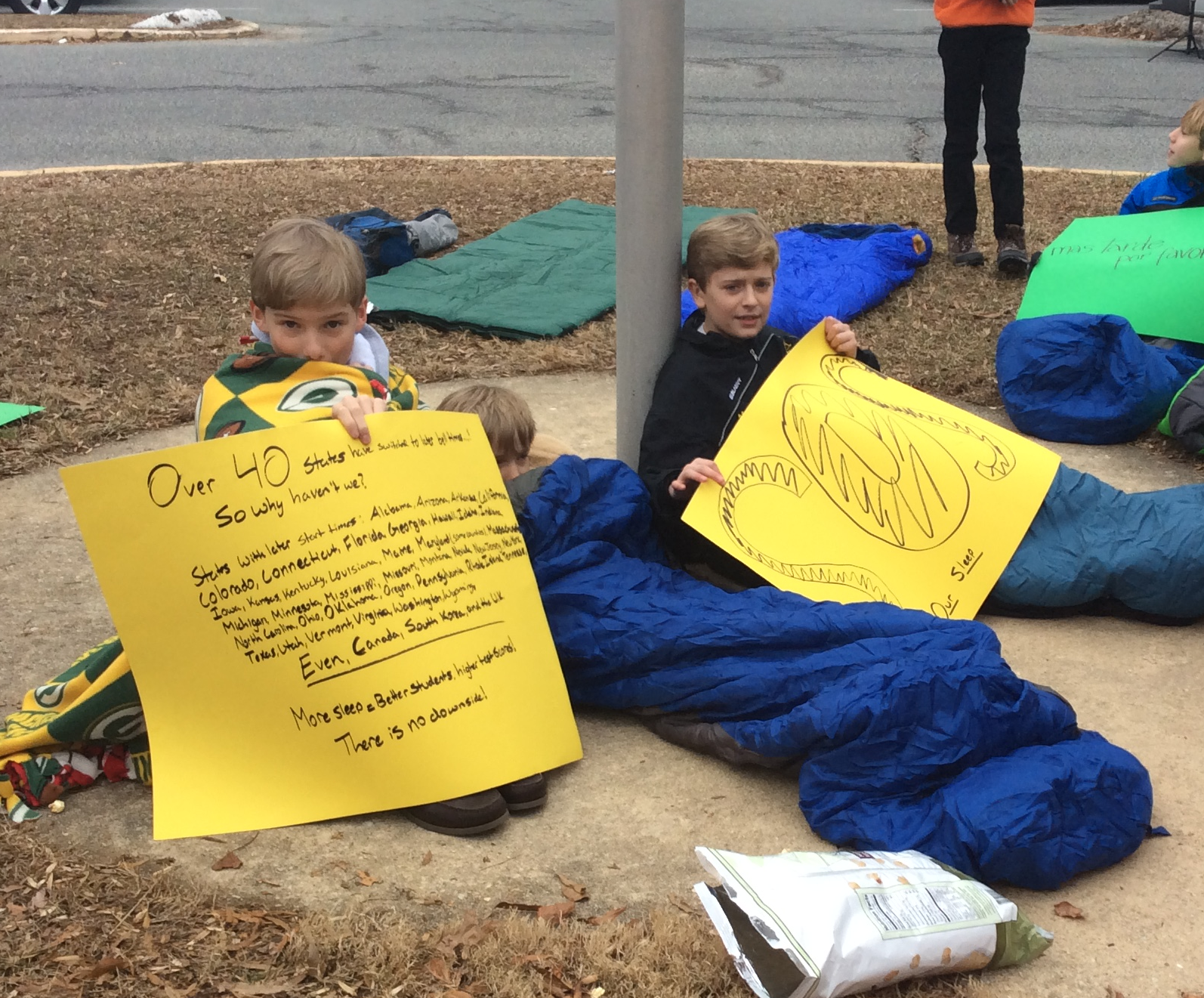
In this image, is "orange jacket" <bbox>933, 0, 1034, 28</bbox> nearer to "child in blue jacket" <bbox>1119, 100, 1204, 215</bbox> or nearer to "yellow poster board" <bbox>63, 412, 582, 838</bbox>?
"child in blue jacket" <bbox>1119, 100, 1204, 215</bbox>

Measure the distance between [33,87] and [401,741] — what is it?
10815 mm

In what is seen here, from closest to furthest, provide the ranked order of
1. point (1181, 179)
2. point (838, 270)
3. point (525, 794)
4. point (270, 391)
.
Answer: point (525, 794), point (270, 391), point (1181, 179), point (838, 270)

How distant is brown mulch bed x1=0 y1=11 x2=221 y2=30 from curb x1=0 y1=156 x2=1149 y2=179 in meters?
7.59

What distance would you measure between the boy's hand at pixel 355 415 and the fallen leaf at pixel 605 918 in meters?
0.98

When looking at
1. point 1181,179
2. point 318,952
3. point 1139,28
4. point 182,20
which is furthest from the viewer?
point 1139,28

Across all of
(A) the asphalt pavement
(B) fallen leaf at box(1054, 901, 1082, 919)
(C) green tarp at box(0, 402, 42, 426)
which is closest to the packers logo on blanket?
(B) fallen leaf at box(1054, 901, 1082, 919)

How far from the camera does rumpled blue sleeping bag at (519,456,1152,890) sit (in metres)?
2.32

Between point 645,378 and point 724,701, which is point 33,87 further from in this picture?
point 724,701

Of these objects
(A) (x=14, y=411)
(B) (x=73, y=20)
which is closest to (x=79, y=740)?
(A) (x=14, y=411)

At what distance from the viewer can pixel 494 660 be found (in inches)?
102

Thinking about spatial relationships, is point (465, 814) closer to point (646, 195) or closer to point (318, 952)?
point (318, 952)

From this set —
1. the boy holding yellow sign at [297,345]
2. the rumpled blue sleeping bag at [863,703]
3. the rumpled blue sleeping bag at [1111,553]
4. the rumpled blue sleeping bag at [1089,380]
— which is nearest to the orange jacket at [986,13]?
the rumpled blue sleeping bag at [1089,380]

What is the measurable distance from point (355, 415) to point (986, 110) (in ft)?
14.3

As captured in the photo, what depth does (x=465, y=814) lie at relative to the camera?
2463mm
